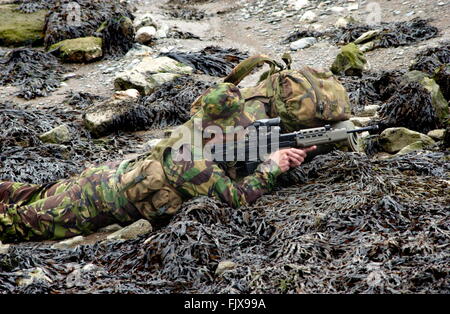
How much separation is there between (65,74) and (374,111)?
217 inches

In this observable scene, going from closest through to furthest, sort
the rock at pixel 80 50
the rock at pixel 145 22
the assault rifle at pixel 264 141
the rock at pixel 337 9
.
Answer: the assault rifle at pixel 264 141 < the rock at pixel 80 50 < the rock at pixel 337 9 < the rock at pixel 145 22

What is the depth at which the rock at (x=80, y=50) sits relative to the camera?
10961 mm

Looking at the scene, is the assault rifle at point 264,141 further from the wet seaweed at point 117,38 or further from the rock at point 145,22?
A: the rock at point 145,22

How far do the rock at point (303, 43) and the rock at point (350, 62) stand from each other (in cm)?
159

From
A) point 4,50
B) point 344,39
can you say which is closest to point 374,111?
point 344,39

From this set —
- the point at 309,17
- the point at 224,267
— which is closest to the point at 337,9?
the point at 309,17

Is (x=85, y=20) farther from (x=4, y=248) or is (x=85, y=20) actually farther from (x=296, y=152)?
(x=296, y=152)

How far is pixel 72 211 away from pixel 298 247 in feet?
6.64

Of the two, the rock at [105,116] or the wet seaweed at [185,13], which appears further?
the wet seaweed at [185,13]

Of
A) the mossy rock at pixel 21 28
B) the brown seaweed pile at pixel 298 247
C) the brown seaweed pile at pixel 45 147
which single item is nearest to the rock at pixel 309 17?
the mossy rock at pixel 21 28

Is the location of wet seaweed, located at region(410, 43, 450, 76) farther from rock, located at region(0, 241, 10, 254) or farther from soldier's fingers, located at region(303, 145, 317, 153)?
rock, located at region(0, 241, 10, 254)

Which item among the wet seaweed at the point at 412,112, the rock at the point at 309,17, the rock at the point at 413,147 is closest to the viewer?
the rock at the point at 413,147

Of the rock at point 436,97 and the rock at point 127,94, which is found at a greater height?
the rock at point 436,97

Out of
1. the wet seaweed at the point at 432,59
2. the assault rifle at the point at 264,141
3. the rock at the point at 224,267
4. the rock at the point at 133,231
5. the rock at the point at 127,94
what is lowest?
the rock at the point at 127,94
